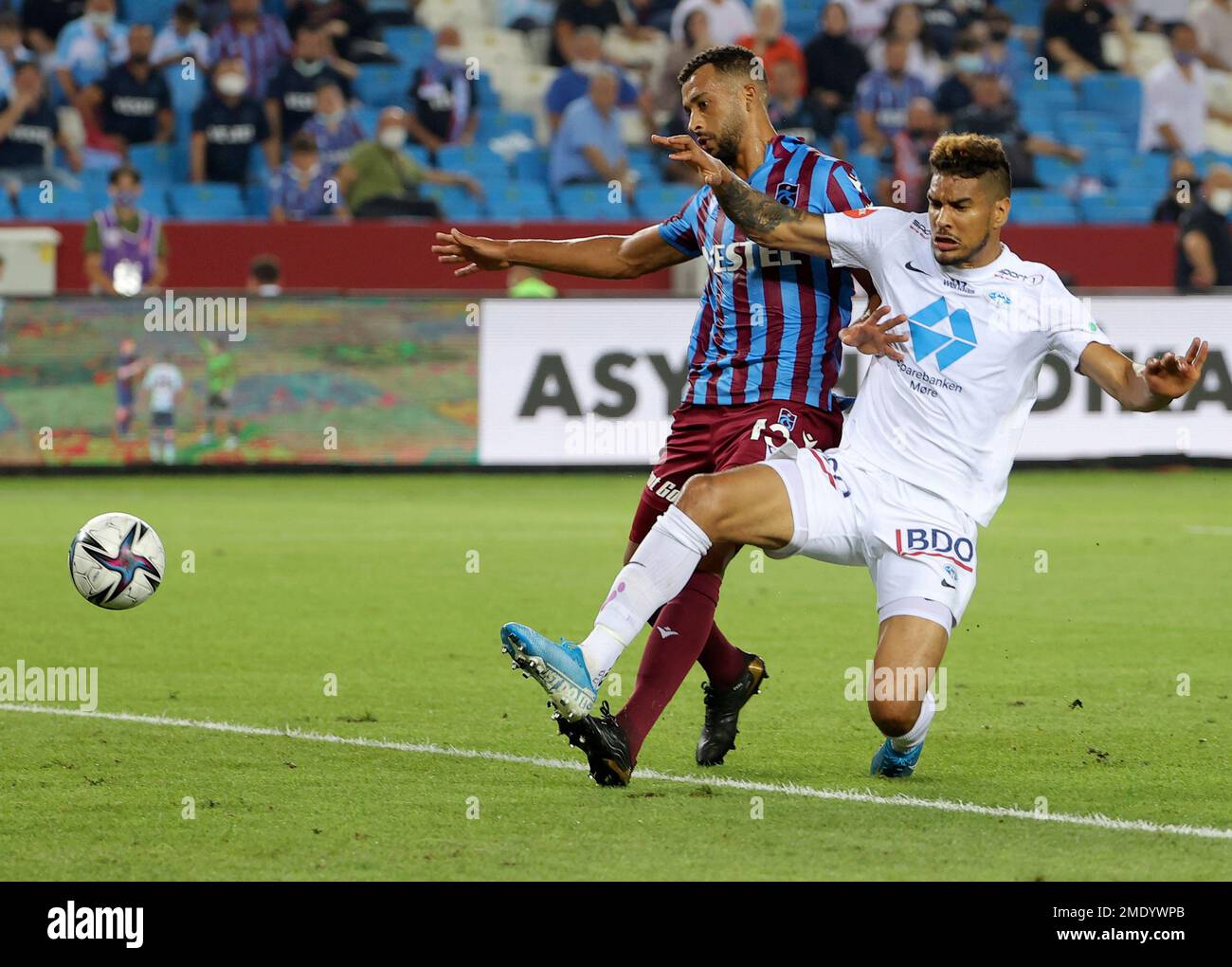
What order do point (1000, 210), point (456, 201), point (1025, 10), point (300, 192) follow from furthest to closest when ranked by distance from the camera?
point (1025, 10)
point (456, 201)
point (300, 192)
point (1000, 210)

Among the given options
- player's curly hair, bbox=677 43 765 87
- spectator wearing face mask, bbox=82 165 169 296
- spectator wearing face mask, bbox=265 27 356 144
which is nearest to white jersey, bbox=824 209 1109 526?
player's curly hair, bbox=677 43 765 87

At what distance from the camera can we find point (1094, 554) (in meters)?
11.3

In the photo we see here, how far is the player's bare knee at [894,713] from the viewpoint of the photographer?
18.1ft

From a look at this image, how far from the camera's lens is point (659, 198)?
1906 cm

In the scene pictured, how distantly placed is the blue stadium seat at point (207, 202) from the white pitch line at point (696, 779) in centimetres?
1221

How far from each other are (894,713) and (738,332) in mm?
1287

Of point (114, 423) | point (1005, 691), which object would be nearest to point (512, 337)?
point (114, 423)

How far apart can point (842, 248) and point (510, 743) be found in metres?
1.86

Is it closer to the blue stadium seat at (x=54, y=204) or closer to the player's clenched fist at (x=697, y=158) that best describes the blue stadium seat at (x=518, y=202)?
the blue stadium seat at (x=54, y=204)

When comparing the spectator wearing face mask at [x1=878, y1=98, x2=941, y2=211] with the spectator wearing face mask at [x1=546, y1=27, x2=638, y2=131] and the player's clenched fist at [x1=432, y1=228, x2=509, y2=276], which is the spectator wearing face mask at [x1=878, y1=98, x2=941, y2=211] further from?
the player's clenched fist at [x1=432, y1=228, x2=509, y2=276]

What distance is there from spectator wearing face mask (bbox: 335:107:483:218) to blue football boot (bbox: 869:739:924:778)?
13.2m

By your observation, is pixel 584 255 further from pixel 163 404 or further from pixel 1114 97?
pixel 1114 97

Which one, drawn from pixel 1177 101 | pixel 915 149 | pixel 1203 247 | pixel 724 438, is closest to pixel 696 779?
pixel 724 438

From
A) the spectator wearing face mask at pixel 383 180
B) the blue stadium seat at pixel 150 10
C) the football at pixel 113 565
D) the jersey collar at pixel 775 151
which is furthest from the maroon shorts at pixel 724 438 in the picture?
the blue stadium seat at pixel 150 10
